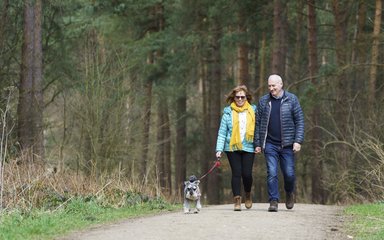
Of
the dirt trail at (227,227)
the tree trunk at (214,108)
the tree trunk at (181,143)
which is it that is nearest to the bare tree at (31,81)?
the dirt trail at (227,227)

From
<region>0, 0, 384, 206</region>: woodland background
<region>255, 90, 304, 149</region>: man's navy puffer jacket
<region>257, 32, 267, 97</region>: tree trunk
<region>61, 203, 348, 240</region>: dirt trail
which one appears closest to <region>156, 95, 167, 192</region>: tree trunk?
<region>0, 0, 384, 206</region>: woodland background

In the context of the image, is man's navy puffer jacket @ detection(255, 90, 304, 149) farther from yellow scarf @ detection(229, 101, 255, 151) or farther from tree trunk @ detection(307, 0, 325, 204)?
tree trunk @ detection(307, 0, 325, 204)

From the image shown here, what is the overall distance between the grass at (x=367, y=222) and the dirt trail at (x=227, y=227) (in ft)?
0.67

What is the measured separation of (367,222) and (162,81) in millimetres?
21177

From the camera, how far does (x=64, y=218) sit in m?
10.9

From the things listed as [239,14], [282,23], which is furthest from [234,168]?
[239,14]

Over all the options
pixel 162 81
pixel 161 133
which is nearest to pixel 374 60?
pixel 162 81

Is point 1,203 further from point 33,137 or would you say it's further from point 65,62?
point 65,62

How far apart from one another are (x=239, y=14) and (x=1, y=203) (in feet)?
54.5

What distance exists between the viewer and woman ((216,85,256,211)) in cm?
1190

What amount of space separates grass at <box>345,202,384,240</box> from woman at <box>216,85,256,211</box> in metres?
1.95

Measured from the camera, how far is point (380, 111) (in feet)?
64.4

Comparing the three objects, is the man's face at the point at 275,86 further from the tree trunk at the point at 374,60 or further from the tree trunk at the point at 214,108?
the tree trunk at the point at 214,108

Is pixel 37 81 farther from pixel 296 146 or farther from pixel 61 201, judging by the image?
pixel 296 146
